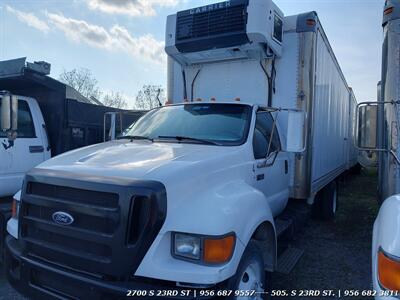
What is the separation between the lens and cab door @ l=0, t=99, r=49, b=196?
173 inches

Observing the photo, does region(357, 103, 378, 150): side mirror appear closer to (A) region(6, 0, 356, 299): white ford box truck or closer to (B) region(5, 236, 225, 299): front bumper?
(A) region(6, 0, 356, 299): white ford box truck

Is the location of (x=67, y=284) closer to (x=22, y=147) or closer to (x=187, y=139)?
(x=187, y=139)

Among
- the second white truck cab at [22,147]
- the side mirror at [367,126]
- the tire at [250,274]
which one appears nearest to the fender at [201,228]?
the tire at [250,274]

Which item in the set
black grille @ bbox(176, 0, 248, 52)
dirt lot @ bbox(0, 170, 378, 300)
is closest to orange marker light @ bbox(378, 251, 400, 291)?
dirt lot @ bbox(0, 170, 378, 300)

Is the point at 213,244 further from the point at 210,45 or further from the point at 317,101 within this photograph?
the point at 317,101

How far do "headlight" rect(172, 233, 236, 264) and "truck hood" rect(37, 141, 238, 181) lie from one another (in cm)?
50

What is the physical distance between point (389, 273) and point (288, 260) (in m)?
2.79

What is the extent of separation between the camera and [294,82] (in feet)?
16.8

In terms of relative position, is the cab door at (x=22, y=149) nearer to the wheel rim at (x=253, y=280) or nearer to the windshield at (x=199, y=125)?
the windshield at (x=199, y=125)

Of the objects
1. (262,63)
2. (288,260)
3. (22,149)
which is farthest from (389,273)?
(22,149)

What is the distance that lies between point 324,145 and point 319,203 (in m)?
1.44

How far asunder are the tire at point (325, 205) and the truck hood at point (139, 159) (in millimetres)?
4666

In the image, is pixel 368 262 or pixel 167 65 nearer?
pixel 368 262

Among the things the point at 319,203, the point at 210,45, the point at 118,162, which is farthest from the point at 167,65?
the point at 319,203
